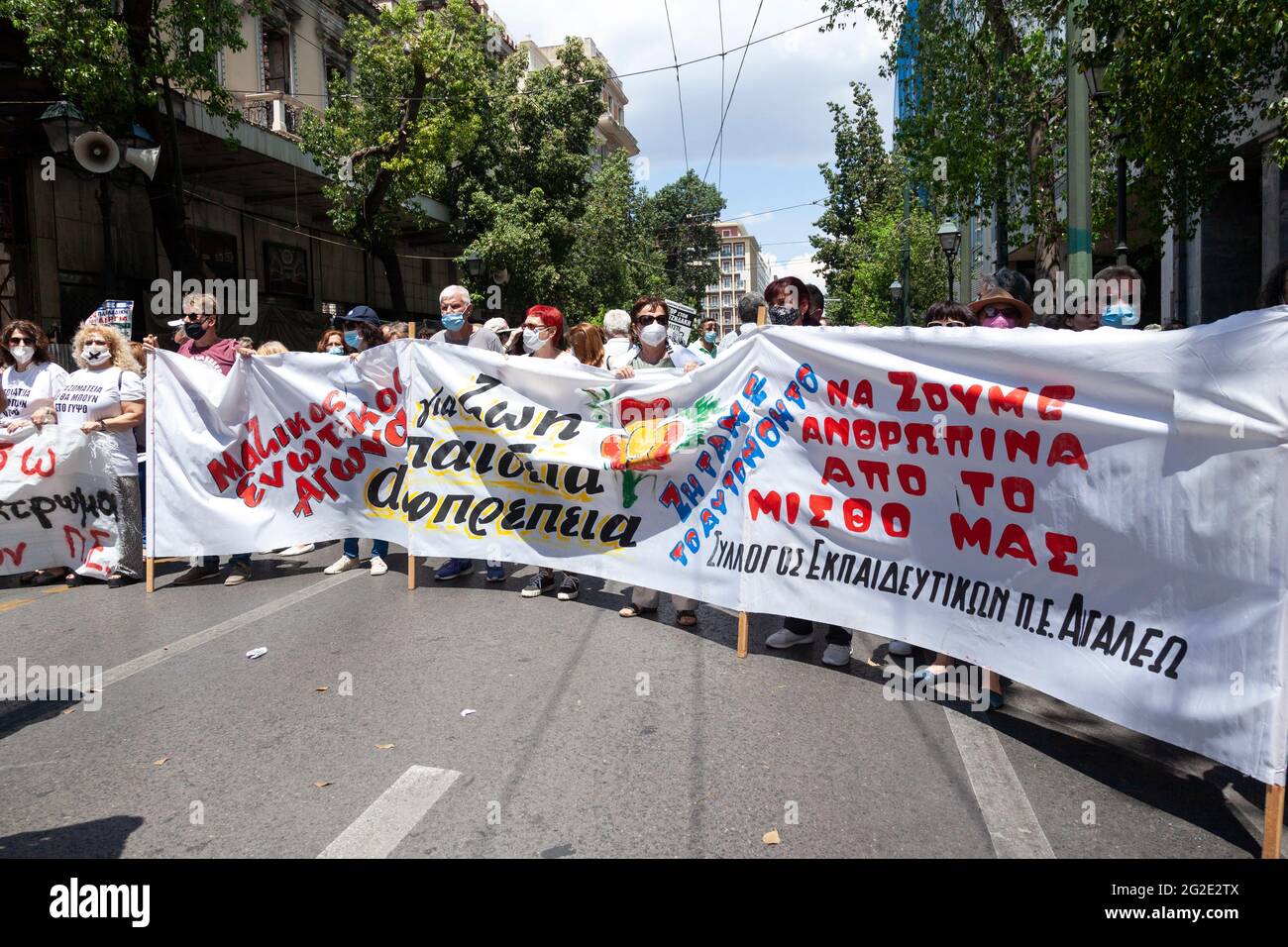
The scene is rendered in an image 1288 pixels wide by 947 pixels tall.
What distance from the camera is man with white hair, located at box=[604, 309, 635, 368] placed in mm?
7886

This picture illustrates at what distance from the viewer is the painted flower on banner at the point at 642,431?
550 centimetres

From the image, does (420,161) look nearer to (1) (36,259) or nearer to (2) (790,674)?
(1) (36,259)

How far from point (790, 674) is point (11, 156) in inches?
643

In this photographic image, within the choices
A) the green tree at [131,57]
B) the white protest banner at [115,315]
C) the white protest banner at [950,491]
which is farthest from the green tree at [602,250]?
the white protest banner at [950,491]

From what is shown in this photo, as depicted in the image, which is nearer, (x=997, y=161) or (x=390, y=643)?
(x=390, y=643)

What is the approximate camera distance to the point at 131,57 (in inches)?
531

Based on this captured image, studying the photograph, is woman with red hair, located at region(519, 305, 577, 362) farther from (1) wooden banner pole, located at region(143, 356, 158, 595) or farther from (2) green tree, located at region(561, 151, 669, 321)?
(2) green tree, located at region(561, 151, 669, 321)

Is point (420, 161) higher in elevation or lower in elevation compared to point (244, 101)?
lower

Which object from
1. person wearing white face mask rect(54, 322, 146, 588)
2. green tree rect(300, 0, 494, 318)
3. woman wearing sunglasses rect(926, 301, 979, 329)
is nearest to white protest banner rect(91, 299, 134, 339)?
person wearing white face mask rect(54, 322, 146, 588)

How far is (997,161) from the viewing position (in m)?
13.8

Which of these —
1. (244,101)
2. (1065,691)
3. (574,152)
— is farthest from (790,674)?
(574,152)

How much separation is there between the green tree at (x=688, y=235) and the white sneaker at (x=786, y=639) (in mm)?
60857

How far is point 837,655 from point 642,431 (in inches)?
70.1

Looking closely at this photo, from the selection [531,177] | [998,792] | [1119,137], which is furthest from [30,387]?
[531,177]
